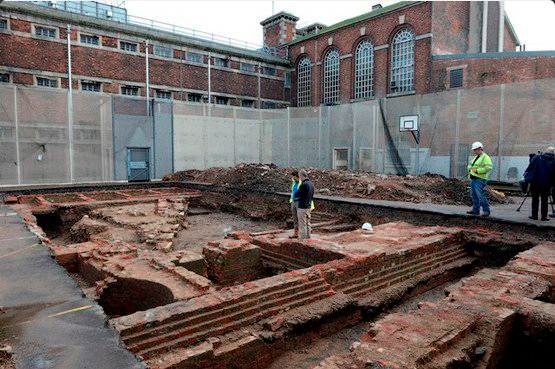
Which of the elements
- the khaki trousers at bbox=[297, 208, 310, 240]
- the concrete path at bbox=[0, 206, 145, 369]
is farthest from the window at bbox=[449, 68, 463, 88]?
the concrete path at bbox=[0, 206, 145, 369]

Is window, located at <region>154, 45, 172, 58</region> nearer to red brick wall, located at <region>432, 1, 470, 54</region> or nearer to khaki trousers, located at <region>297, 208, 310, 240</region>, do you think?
red brick wall, located at <region>432, 1, 470, 54</region>

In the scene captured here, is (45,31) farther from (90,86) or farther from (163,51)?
(163,51)

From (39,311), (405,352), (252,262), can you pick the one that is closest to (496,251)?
(252,262)

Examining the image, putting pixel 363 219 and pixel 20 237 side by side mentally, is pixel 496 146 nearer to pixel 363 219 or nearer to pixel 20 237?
pixel 363 219

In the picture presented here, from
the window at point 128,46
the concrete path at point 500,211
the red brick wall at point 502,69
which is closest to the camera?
the concrete path at point 500,211

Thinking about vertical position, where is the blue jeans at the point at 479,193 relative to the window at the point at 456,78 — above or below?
below

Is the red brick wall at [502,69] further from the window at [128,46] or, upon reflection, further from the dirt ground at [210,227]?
the window at [128,46]

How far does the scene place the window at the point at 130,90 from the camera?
27577mm

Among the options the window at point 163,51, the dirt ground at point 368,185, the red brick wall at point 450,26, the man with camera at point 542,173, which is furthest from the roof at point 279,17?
the man with camera at point 542,173

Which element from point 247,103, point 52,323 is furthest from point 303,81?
point 52,323

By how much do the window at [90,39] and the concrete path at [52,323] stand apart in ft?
78.1

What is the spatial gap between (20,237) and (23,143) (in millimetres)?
13466

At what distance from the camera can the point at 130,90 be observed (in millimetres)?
27969

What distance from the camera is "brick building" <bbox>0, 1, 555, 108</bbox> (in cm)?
2355
